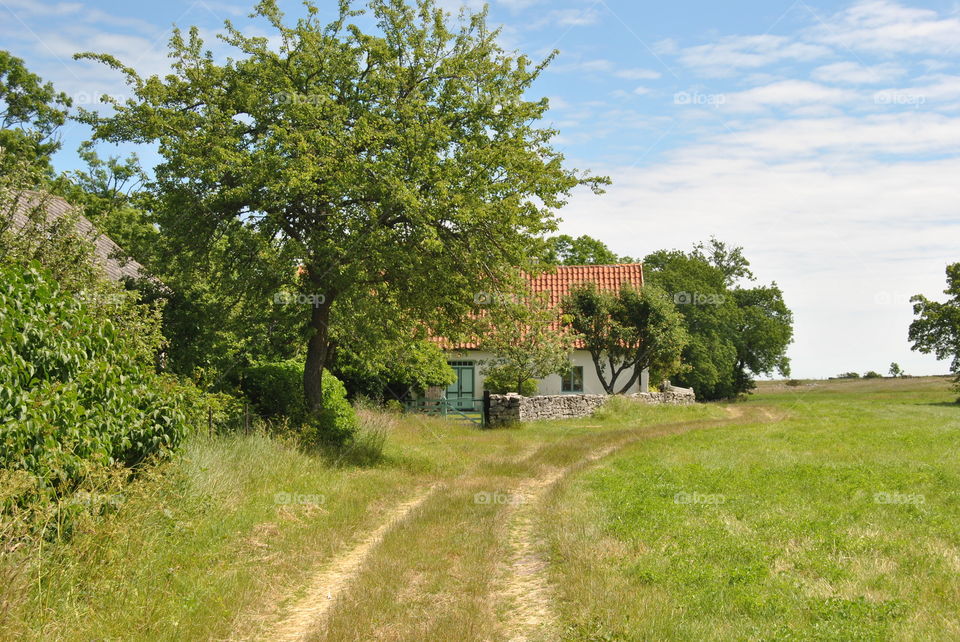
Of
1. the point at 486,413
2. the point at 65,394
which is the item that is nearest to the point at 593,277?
the point at 486,413

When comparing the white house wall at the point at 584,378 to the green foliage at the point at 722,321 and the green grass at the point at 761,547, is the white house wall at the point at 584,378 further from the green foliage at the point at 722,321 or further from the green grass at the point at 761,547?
the green grass at the point at 761,547

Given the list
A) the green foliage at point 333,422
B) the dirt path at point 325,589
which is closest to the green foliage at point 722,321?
the green foliage at point 333,422

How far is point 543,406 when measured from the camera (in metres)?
28.2

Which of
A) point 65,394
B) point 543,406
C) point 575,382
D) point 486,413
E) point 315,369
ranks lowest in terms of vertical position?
point 486,413

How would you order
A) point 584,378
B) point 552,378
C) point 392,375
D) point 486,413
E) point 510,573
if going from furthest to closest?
point 584,378 < point 552,378 < point 392,375 < point 486,413 < point 510,573

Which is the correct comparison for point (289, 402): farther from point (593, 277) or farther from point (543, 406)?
point (593, 277)

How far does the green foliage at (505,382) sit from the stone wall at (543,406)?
275 cm

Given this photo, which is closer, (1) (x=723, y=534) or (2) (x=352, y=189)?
(1) (x=723, y=534)

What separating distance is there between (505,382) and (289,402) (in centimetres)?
1595

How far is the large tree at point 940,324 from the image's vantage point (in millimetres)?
50219

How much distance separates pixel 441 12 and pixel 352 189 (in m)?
4.80

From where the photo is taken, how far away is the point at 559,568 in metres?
8.19

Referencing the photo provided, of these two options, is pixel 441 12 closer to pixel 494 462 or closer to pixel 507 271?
pixel 507 271

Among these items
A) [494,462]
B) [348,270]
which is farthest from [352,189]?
[494,462]
